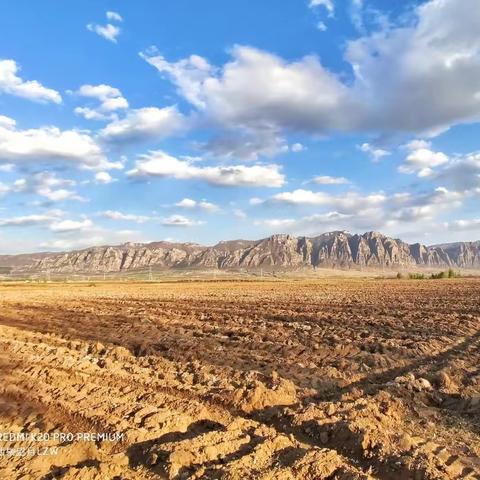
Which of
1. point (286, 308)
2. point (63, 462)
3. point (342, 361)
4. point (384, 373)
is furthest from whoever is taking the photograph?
point (286, 308)

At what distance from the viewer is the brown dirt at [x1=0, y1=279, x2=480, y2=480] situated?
587 cm

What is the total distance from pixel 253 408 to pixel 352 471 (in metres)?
2.57

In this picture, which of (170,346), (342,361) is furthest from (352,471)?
(170,346)

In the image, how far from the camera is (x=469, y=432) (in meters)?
7.22

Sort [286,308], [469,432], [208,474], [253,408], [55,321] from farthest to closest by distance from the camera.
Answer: [286,308] → [55,321] → [253,408] → [469,432] → [208,474]

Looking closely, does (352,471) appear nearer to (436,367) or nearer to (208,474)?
(208,474)

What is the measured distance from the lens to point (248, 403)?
8031mm

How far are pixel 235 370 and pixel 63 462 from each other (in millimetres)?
4839

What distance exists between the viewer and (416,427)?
7.37 metres

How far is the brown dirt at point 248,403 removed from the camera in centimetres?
587

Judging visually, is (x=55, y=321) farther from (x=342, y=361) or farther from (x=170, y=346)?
(x=342, y=361)

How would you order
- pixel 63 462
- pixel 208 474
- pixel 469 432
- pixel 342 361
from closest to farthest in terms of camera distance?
pixel 208 474 → pixel 63 462 → pixel 469 432 → pixel 342 361

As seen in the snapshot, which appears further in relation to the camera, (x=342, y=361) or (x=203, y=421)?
(x=342, y=361)

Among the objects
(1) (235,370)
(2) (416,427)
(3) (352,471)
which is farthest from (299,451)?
(1) (235,370)
